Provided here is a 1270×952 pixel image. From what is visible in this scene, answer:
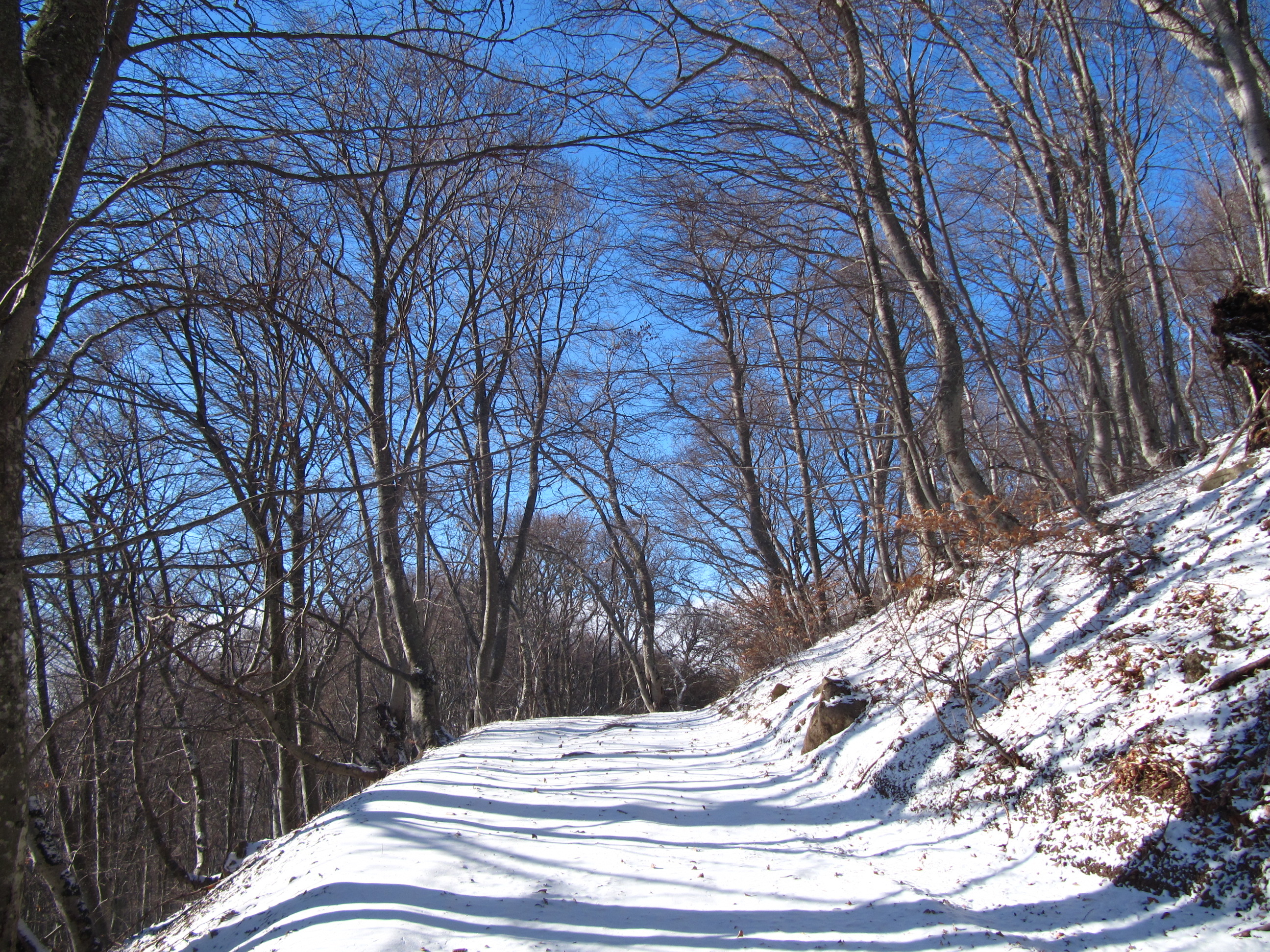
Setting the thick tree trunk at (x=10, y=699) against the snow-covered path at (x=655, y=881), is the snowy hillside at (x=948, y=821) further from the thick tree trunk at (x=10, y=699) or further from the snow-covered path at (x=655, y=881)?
the thick tree trunk at (x=10, y=699)

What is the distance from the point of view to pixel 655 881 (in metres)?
3.64

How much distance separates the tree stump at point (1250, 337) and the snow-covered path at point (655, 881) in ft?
12.1

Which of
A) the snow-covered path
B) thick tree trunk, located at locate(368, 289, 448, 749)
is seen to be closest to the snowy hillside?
the snow-covered path

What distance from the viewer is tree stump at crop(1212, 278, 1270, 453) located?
4.62 meters

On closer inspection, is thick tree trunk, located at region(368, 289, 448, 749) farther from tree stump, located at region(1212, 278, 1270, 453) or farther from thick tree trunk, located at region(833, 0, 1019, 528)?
tree stump, located at region(1212, 278, 1270, 453)

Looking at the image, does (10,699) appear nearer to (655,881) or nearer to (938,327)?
(655,881)

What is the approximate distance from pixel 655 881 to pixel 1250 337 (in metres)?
5.28

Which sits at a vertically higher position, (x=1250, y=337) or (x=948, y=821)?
Result: (x=1250, y=337)

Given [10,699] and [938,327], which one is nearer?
[10,699]

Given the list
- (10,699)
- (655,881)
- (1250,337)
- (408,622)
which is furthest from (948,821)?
(408,622)

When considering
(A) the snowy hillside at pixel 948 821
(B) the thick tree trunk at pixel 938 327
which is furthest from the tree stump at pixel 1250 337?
(B) the thick tree trunk at pixel 938 327

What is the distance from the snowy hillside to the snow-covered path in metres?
0.02

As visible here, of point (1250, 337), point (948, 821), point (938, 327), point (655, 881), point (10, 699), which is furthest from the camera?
point (938, 327)

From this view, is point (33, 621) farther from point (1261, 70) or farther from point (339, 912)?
point (1261, 70)
